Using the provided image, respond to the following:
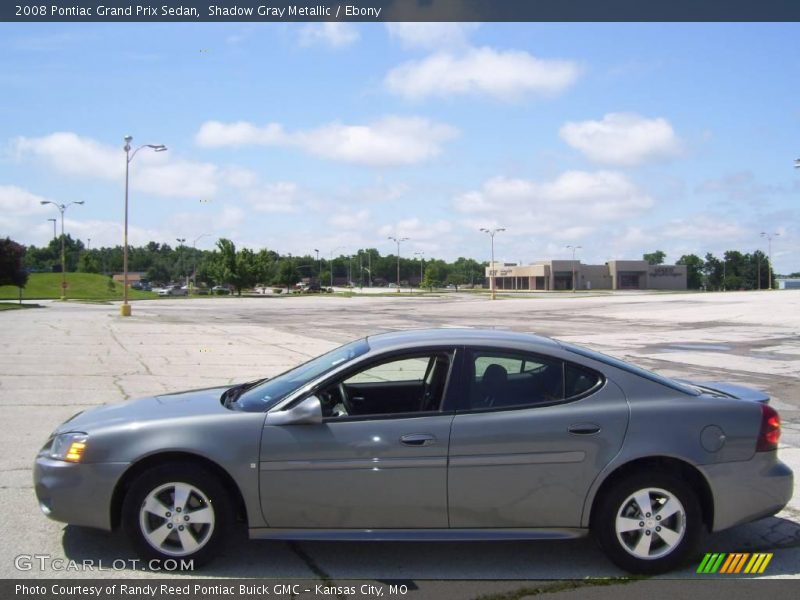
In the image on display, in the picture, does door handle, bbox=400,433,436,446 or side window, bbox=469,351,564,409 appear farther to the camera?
side window, bbox=469,351,564,409

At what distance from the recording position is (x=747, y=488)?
14.6 ft

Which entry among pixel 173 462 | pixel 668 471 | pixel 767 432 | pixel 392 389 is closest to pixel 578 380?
pixel 668 471

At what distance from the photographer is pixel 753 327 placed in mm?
28359

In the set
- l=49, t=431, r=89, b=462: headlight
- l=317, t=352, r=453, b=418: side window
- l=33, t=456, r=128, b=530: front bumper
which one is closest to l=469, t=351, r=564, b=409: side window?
l=317, t=352, r=453, b=418: side window

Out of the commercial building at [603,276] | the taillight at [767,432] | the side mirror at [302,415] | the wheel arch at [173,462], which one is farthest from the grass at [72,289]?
the taillight at [767,432]

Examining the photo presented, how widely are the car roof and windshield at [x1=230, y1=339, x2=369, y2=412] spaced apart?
6.6 inches

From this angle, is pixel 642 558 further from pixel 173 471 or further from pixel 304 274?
pixel 304 274

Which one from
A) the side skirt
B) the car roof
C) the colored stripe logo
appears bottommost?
the colored stripe logo

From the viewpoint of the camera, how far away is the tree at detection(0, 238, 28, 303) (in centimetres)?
5434

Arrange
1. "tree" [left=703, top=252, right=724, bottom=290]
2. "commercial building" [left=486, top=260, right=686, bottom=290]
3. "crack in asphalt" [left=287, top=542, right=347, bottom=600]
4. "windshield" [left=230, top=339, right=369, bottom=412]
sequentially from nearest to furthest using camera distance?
1. "crack in asphalt" [left=287, top=542, right=347, bottom=600]
2. "windshield" [left=230, top=339, right=369, bottom=412]
3. "commercial building" [left=486, top=260, right=686, bottom=290]
4. "tree" [left=703, top=252, right=724, bottom=290]

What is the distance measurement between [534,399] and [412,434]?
32.8 inches

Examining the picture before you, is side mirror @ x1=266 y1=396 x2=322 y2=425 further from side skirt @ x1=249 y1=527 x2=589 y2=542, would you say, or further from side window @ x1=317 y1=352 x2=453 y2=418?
side skirt @ x1=249 y1=527 x2=589 y2=542

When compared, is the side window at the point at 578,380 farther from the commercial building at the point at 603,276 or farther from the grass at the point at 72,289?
the commercial building at the point at 603,276

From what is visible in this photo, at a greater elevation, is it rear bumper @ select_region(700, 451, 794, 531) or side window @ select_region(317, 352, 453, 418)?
side window @ select_region(317, 352, 453, 418)
